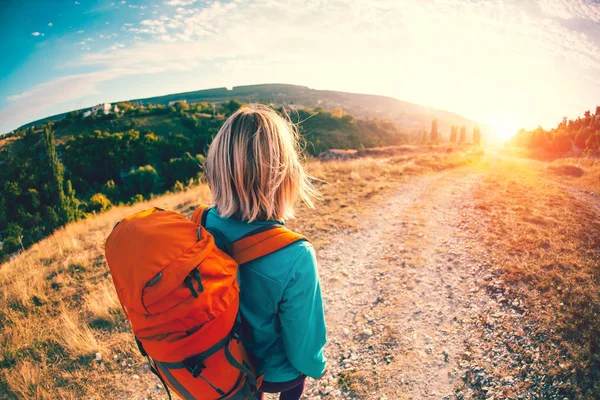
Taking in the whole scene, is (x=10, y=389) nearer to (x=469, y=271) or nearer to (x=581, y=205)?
(x=469, y=271)

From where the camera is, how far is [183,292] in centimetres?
108

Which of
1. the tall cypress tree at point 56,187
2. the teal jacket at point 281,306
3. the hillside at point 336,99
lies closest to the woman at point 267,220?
the teal jacket at point 281,306

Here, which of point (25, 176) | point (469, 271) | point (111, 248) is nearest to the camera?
point (111, 248)

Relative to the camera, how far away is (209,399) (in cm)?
133

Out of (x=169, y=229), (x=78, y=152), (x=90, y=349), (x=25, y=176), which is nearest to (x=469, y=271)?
(x=169, y=229)

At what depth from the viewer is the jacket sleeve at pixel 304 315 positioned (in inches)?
51.1

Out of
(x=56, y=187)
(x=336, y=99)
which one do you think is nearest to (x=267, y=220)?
(x=56, y=187)

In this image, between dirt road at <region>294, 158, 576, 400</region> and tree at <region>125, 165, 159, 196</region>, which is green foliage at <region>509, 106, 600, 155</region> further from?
tree at <region>125, 165, 159, 196</region>

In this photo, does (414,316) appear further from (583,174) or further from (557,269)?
(583,174)

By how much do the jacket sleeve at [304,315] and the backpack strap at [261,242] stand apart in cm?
10

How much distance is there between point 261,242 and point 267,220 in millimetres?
185

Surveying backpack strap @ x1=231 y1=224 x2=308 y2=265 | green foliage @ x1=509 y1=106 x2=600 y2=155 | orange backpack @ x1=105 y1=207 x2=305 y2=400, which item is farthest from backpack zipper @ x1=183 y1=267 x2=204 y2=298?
green foliage @ x1=509 y1=106 x2=600 y2=155

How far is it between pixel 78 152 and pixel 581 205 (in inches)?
1984

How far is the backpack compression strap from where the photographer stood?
4.16 ft
